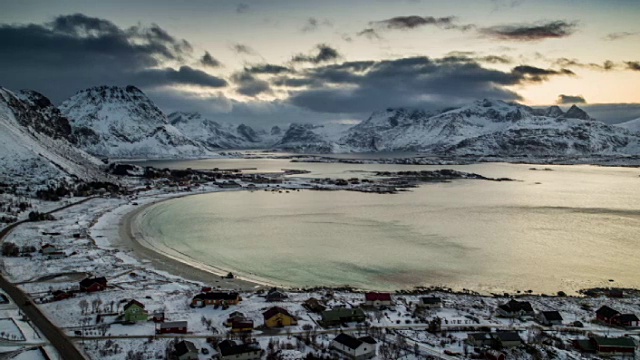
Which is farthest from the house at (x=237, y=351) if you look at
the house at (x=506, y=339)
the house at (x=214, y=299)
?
the house at (x=506, y=339)

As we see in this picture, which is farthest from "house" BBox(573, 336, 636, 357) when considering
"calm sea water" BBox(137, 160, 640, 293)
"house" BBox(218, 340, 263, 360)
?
"house" BBox(218, 340, 263, 360)

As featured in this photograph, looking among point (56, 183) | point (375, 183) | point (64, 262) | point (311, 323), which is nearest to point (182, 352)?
point (311, 323)

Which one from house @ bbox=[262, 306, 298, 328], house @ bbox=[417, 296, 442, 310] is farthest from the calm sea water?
house @ bbox=[262, 306, 298, 328]

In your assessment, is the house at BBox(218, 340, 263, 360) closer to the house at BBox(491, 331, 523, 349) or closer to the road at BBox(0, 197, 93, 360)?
the road at BBox(0, 197, 93, 360)

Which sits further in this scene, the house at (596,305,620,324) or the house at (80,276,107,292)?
the house at (80,276,107,292)

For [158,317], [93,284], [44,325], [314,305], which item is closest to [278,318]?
[314,305]

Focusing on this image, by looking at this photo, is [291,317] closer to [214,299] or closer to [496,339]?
[214,299]

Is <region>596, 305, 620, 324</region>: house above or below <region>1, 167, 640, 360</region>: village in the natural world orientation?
above

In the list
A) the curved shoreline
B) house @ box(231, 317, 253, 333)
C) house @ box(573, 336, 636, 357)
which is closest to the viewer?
house @ box(573, 336, 636, 357)

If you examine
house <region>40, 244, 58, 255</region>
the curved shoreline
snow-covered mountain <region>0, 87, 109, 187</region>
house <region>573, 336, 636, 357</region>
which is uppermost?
snow-covered mountain <region>0, 87, 109, 187</region>

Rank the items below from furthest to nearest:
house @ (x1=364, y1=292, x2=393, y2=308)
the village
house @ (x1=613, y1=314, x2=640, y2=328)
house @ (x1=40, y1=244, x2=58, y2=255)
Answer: house @ (x1=40, y1=244, x2=58, y2=255) < house @ (x1=364, y1=292, x2=393, y2=308) < house @ (x1=613, y1=314, x2=640, y2=328) < the village
